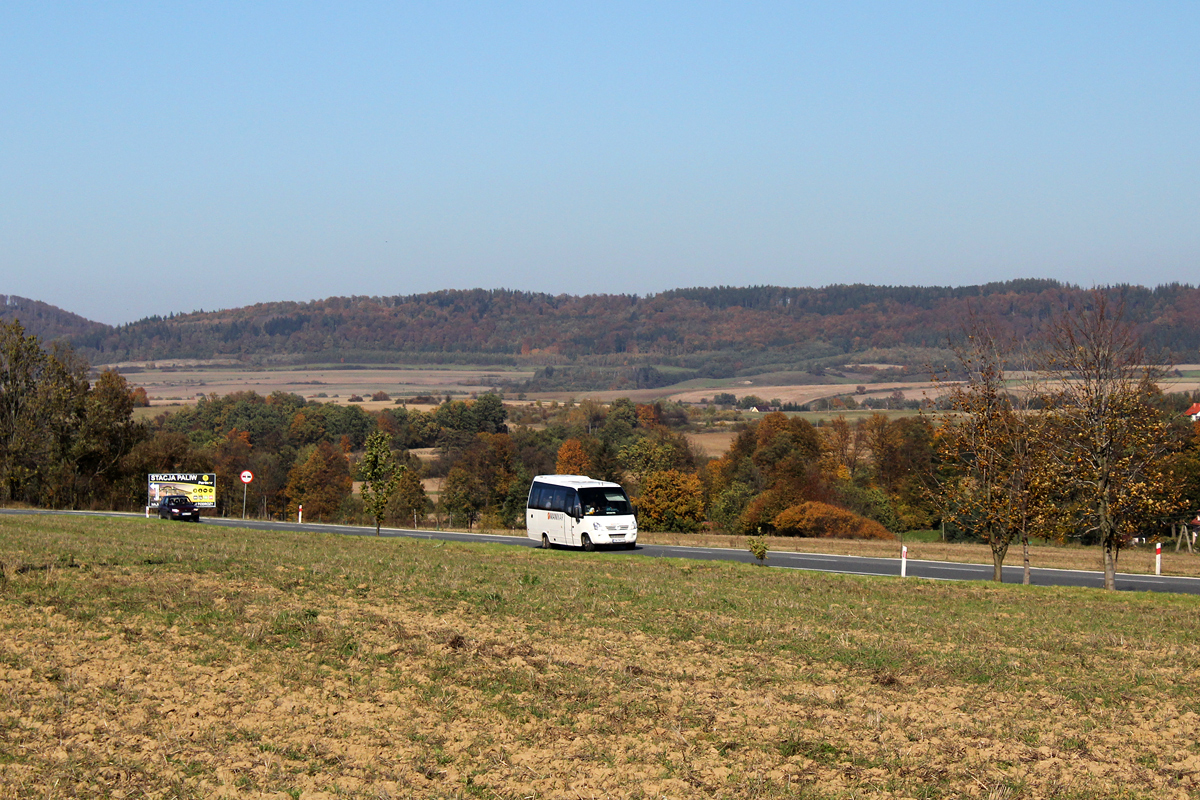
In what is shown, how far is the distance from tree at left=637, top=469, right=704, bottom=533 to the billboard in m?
33.4

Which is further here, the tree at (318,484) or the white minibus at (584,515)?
the tree at (318,484)

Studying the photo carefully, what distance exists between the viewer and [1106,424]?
75.4 ft

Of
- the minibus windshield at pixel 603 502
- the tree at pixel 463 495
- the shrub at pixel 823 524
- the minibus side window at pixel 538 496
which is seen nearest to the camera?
the minibus windshield at pixel 603 502

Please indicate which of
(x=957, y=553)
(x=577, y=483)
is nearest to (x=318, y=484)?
(x=577, y=483)

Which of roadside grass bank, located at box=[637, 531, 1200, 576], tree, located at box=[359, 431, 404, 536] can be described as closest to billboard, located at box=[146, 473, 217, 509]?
tree, located at box=[359, 431, 404, 536]

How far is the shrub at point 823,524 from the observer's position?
6206cm

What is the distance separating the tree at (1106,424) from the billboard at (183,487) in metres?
39.9

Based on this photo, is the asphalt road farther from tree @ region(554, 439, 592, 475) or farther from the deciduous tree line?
tree @ region(554, 439, 592, 475)

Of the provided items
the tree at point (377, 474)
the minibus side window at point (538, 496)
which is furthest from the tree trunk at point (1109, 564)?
the tree at point (377, 474)

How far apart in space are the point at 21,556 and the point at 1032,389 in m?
22.1

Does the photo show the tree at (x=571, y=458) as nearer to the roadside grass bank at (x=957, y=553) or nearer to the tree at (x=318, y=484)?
the tree at (x=318, y=484)

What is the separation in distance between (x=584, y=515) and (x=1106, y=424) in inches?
623

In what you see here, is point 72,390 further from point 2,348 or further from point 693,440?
point 693,440

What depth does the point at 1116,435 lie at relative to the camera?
23.1m
